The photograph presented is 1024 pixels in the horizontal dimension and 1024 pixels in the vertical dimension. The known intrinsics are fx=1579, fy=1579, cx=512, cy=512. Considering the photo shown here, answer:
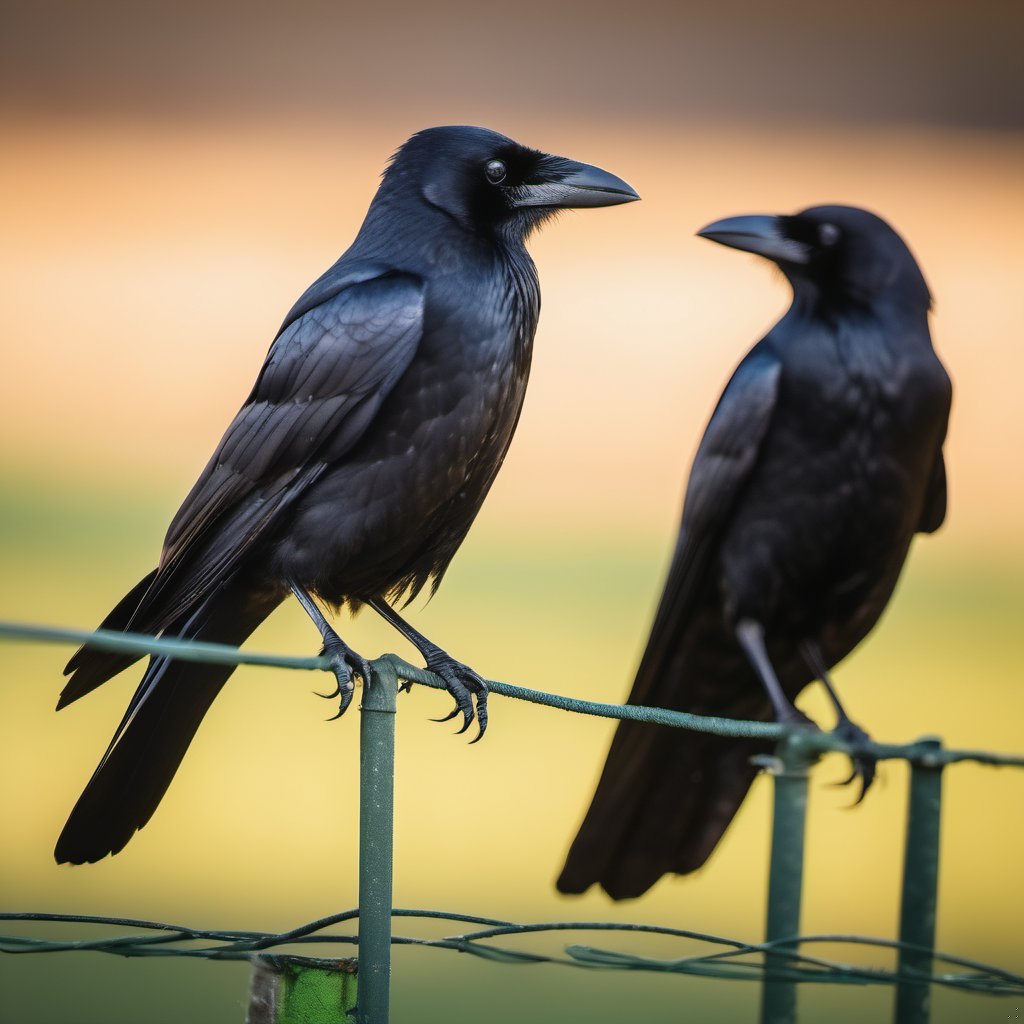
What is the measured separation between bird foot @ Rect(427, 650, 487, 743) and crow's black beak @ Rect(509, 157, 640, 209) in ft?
3.77

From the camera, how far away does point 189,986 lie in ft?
34.1

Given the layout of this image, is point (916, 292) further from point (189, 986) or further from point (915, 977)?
point (189, 986)

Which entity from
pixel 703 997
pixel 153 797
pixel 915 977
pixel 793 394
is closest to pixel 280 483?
pixel 153 797

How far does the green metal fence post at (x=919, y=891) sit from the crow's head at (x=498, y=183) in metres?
1.82

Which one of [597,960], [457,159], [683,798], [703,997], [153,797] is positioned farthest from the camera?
[703,997]

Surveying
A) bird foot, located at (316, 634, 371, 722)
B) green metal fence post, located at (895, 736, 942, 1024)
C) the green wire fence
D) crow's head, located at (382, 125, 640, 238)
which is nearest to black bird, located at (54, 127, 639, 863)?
crow's head, located at (382, 125, 640, 238)

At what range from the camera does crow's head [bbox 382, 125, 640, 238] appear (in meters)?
3.82

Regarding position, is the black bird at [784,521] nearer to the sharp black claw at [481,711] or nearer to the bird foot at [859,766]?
the bird foot at [859,766]

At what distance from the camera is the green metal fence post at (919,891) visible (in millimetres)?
2291

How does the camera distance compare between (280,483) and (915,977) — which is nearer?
(915,977)

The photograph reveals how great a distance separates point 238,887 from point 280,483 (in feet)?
25.6

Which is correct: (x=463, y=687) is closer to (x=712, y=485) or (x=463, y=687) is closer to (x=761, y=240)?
(x=712, y=485)

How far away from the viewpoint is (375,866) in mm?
2146

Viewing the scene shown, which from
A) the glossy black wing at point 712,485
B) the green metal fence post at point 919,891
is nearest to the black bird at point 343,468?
the glossy black wing at point 712,485
